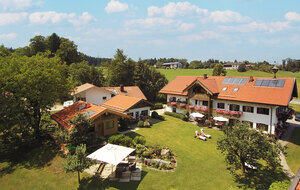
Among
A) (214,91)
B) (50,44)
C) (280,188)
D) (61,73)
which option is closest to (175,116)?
(214,91)

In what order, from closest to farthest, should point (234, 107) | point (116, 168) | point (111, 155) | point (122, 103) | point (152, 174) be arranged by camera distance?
point (111, 155), point (116, 168), point (152, 174), point (234, 107), point (122, 103)

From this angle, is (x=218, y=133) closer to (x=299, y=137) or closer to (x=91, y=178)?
(x=299, y=137)

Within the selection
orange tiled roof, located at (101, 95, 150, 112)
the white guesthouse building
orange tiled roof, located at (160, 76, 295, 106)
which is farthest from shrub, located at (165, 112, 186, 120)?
orange tiled roof, located at (101, 95, 150, 112)

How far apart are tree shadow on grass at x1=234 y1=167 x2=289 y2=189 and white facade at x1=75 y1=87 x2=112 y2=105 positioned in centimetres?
3131

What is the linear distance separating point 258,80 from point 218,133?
1228 cm

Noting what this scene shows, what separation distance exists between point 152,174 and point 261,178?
9.90 m

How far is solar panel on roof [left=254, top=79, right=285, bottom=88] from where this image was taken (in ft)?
91.7

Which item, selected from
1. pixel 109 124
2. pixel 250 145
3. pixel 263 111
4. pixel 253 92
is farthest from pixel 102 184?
pixel 253 92

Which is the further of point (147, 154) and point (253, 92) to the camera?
point (253, 92)

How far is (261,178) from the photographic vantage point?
16109 millimetres

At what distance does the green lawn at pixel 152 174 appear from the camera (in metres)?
15.0

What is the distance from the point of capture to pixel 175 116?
36344mm

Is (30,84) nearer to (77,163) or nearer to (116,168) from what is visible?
(77,163)

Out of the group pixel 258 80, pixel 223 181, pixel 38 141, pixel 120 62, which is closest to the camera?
pixel 223 181
